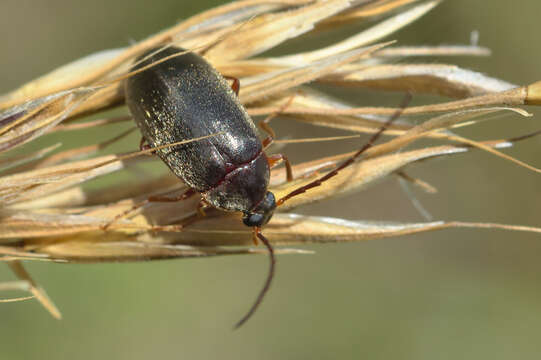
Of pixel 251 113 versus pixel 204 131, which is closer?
pixel 251 113

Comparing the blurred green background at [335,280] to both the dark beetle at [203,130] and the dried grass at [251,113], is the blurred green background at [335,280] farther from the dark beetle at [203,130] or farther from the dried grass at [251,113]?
the dried grass at [251,113]

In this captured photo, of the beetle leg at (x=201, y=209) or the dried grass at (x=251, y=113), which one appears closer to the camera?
the dried grass at (x=251, y=113)

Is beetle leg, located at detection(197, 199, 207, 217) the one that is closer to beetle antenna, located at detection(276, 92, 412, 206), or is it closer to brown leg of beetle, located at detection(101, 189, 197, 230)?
brown leg of beetle, located at detection(101, 189, 197, 230)

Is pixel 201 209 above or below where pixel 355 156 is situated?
below

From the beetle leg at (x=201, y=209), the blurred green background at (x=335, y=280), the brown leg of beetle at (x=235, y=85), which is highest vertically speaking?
the brown leg of beetle at (x=235, y=85)

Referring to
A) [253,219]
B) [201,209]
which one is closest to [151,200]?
[201,209]

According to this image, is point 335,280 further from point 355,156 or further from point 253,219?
point 355,156

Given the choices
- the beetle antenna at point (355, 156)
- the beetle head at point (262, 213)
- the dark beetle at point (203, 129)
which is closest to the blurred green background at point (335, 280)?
the dark beetle at point (203, 129)
